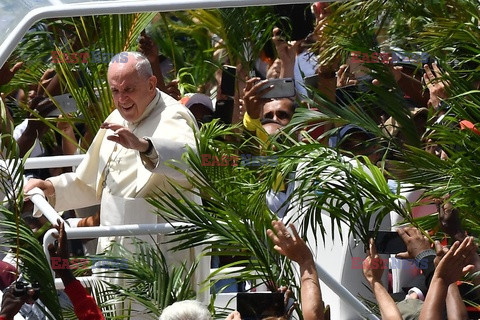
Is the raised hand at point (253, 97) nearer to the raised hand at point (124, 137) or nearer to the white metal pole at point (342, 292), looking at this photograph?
the raised hand at point (124, 137)

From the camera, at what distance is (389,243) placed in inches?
287

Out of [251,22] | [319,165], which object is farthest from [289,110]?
[319,165]

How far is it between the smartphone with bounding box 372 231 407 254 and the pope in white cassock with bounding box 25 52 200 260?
1.23 metres

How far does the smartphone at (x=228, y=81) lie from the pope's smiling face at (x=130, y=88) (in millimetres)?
2299

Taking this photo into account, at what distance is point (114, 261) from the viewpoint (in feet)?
24.5

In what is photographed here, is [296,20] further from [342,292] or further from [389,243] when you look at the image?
[342,292]

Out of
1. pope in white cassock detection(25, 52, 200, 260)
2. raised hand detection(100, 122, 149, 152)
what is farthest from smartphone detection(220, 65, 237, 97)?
raised hand detection(100, 122, 149, 152)

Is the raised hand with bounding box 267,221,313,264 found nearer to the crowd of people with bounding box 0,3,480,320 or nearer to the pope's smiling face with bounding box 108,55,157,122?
the crowd of people with bounding box 0,3,480,320

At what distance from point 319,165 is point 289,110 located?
2.49 m

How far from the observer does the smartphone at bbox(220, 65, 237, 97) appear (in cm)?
1048

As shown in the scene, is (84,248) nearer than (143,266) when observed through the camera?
No

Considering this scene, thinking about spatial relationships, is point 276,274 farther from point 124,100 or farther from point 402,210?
point 124,100

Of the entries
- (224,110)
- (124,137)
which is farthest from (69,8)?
(224,110)

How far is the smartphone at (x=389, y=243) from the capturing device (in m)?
7.28
